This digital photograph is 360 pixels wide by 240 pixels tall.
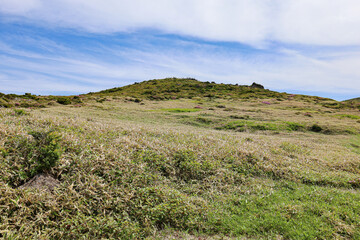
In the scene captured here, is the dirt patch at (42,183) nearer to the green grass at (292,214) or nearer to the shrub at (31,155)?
the shrub at (31,155)

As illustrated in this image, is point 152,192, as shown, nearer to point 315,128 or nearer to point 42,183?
point 42,183

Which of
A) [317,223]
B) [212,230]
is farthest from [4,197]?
[317,223]

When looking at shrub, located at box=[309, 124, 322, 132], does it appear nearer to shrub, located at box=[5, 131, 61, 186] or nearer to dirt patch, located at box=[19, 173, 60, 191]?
shrub, located at box=[5, 131, 61, 186]

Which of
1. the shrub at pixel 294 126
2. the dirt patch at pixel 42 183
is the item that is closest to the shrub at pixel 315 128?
the shrub at pixel 294 126

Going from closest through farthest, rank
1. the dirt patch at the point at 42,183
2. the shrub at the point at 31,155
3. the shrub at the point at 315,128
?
1. the dirt patch at the point at 42,183
2. the shrub at the point at 31,155
3. the shrub at the point at 315,128

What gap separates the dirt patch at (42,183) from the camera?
5221 millimetres

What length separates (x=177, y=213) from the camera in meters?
5.70

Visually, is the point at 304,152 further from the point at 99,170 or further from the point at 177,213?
the point at 99,170

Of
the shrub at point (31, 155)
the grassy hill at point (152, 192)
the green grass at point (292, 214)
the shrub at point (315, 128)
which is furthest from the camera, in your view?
the shrub at point (315, 128)

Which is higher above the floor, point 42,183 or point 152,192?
point 42,183

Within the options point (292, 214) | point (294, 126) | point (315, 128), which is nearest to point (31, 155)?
point (292, 214)

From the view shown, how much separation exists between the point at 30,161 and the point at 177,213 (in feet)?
14.4

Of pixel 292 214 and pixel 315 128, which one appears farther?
pixel 315 128

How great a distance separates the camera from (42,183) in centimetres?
538
